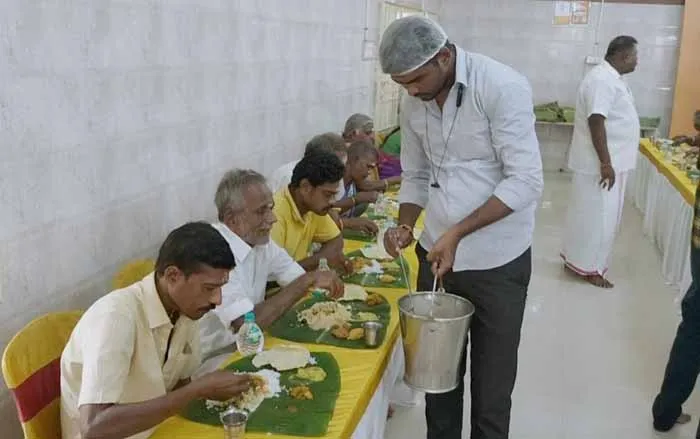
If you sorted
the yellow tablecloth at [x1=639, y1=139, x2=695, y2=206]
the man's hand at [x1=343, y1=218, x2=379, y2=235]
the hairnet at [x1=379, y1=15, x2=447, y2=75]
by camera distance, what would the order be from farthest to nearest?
the yellow tablecloth at [x1=639, y1=139, x2=695, y2=206]
the man's hand at [x1=343, y1=218, x2=379, y2=235]
the hairnet at [x1=379, y1=15, x2=447, y2=75]

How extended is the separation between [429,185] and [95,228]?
1.06 meters

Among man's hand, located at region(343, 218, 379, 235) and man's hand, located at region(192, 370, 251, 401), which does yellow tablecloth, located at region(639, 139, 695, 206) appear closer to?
man's hand, located at region(343, 218, 379, 235)

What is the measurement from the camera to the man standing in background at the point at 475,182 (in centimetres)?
186

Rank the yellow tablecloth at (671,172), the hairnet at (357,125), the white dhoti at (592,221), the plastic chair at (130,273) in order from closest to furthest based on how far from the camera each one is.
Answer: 1. the plastic chair at (130,273)
2. the yellow tablecloth at (671,172)
3. the hairnet at (357,125)
4. the white dhoti at (592,221)

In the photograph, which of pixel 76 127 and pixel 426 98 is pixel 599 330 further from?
pixel 76 127

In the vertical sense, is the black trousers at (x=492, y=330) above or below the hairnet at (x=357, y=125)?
below

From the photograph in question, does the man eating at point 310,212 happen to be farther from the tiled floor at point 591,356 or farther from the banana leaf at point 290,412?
the banana leaf at point 290,412

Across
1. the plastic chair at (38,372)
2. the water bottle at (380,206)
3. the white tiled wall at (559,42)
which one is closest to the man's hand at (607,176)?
the water bottle at (380,206)

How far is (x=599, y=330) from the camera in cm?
391

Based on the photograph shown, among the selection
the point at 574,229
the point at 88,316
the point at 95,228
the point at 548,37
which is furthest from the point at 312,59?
the point at 548,37

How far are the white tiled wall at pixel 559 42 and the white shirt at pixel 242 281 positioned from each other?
686cm

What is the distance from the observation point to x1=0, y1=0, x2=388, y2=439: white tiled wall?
1.81 m

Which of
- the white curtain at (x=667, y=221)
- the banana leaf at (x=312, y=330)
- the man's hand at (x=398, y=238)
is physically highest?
the man's hand at (x=398, y=238)

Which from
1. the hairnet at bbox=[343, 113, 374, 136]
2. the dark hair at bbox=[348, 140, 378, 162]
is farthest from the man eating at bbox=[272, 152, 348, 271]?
the hairnet at bbox=[343, 113, 374, 136]
